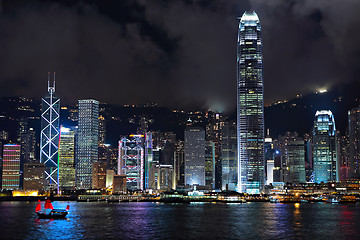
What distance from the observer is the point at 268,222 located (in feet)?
354

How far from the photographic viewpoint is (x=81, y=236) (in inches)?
3184

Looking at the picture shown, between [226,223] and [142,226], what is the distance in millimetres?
18794

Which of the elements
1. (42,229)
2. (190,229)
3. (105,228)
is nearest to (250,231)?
(190,229)

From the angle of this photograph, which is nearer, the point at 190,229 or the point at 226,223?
the point at 190,229

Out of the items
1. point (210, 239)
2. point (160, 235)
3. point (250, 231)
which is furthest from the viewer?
point (250, 231)

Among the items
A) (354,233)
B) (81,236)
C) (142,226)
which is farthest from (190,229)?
(354,233)

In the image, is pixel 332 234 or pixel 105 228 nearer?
pixel 332 234

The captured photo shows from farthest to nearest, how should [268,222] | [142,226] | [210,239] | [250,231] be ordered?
[268,222] < [142,226] < [250,231] < [210,239]

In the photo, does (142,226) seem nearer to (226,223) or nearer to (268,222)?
(226,223)

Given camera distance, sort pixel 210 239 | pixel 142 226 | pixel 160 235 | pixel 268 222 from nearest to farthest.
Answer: pixel 210 239 < pixel 160 235 < pixel 142 226 < pixel 268 222

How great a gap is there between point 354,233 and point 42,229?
5776cm

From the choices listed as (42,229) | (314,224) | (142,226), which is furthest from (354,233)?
(42,229)

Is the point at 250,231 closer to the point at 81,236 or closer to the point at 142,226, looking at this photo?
the point at 142,226

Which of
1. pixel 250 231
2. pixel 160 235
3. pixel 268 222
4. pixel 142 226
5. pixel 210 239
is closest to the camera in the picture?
pixel 210 239
